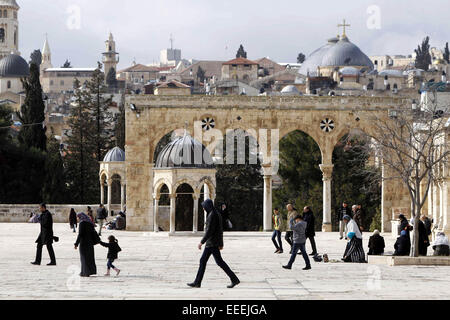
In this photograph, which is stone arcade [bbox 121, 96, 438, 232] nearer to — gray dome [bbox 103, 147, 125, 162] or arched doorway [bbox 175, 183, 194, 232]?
arched doorway [bbox 175, 183, 194, 232]

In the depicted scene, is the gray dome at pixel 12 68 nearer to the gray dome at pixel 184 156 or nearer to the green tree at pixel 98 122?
the green tree at pixel 98 122

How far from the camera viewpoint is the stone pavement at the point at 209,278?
13.2 meters

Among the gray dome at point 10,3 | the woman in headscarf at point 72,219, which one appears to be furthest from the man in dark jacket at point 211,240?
the gray dome at point 10,3

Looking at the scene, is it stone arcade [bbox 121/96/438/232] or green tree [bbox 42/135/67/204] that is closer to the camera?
stone arcade [bbox 121/96/438/232]

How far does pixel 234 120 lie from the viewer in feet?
116

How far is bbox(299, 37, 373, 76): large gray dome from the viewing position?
13275 centimetres

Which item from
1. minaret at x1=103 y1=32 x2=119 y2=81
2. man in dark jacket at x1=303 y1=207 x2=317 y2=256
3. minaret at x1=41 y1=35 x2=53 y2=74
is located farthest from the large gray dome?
man in dark jacket at x1=303 y1=207 x2=317 y2=256

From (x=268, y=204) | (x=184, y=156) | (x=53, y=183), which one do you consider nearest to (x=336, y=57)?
(x=53, y=183)

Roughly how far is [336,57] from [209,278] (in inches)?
4686

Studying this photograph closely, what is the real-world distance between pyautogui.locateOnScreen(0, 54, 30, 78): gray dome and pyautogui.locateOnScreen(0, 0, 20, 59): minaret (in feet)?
54.0

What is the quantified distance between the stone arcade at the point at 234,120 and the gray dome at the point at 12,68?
4413 inches

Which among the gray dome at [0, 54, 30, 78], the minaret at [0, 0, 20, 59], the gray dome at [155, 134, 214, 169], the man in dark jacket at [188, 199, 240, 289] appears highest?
the minaret at [0, 0, 20, 59]
